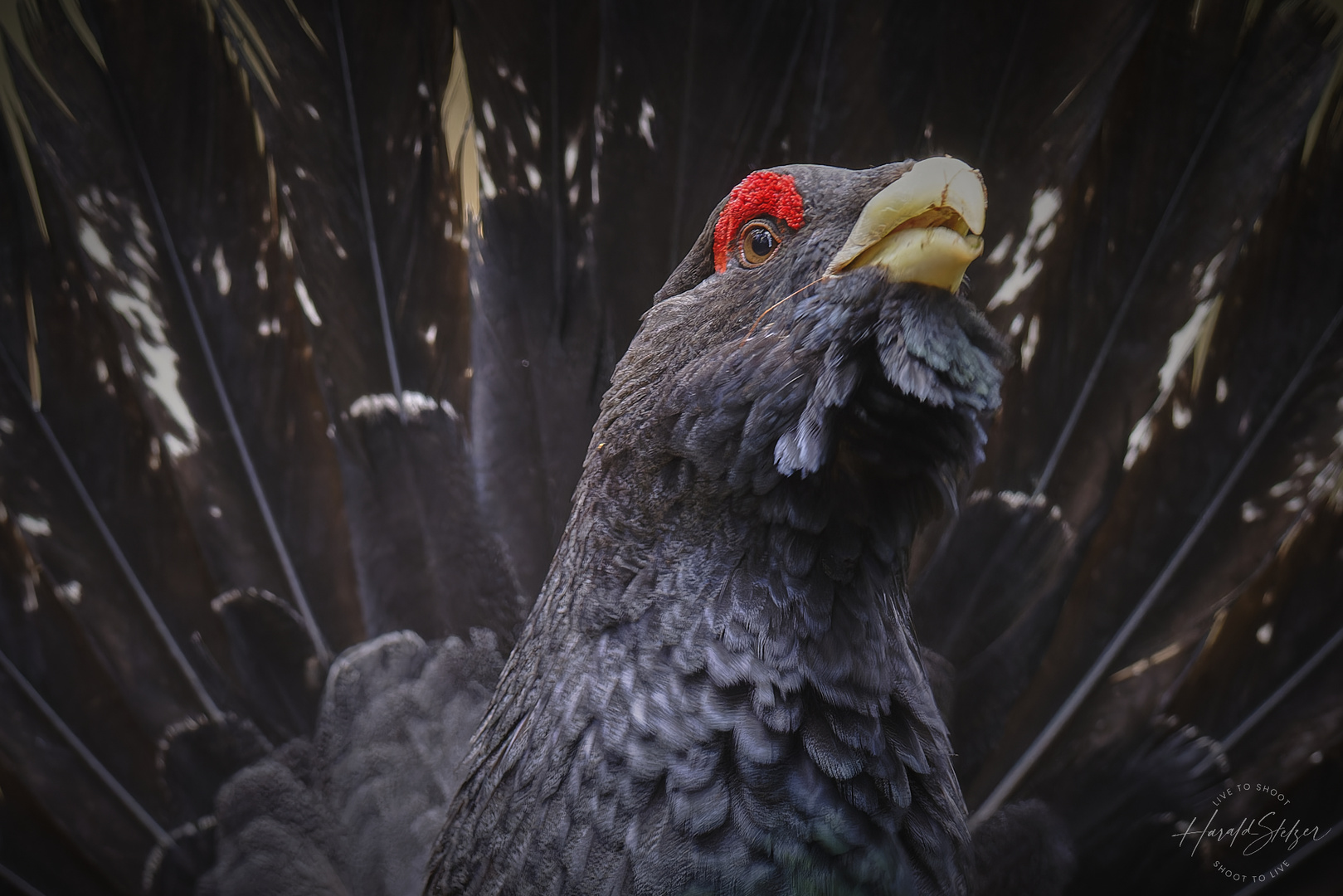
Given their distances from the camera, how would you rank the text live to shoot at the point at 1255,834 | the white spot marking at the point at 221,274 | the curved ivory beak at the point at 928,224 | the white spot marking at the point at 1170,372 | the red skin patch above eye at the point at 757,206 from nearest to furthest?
1. the curved ivory beak at the point at 928,224
2. the red skin patch above eye at the point at 757,206
3. the text live to shoot at the point at 1255,834
4. the white spot marking at the point at 1170,372
5. the white spot marking at the point at 221,274

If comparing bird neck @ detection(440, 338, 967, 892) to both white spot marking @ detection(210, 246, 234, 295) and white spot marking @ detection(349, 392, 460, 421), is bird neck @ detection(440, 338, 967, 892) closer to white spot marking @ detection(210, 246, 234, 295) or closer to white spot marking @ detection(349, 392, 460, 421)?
white spot marking @ detection(349, 392, 460, 421)

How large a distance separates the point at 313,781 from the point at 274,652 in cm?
25

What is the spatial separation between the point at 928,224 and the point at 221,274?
127 centimetres

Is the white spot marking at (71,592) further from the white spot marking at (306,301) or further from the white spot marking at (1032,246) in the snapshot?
the white spot marking at (1032,246)

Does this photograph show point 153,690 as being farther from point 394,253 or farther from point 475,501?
point 394,253

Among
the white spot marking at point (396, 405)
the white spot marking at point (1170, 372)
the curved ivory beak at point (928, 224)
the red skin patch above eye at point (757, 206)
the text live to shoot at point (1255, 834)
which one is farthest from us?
the white spot marking at point (396, 405)

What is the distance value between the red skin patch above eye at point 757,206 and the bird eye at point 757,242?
1 cm

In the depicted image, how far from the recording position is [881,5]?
1.21 metres

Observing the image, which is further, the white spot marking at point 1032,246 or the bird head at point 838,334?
the white spot marking at point 1032,246

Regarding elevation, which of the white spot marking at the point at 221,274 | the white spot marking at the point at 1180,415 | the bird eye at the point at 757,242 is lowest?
the white spot marking at the point at 1180,415

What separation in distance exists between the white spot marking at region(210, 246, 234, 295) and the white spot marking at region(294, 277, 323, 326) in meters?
0.11

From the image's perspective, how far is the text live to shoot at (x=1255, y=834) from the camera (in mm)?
1141

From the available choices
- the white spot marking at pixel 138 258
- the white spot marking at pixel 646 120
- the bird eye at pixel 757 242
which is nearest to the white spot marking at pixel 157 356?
the white spot marking at pixel 138 258

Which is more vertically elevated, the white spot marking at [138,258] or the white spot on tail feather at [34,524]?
the white spot marking at [138,258]
